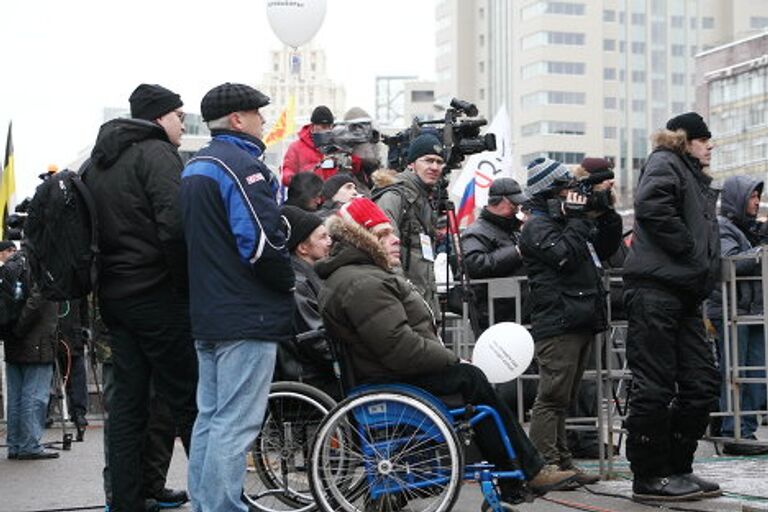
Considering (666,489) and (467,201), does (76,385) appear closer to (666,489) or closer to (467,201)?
(467,201)

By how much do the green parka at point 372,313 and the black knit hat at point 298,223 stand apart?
3.49 ft

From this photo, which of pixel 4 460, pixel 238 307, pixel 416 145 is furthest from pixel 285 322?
pixel 4 460

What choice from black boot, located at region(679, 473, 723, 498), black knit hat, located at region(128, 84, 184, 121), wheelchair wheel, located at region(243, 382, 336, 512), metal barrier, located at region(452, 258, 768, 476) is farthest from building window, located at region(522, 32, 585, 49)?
black knit hat, located at region(128, 84, 184, 121)

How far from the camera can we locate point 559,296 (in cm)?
907

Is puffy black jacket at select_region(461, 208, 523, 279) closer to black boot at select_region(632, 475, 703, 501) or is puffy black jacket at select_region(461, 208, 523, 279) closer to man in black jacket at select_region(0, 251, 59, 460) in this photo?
black boot at select_region(632, 475, 703, 501)

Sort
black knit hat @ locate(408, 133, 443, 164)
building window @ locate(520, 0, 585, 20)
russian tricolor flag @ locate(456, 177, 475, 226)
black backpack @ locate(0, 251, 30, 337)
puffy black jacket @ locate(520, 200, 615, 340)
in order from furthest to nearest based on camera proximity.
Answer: building window @ locate(520, 0, 585, 20) < russian tricolor flag @ locate(456, 177, 475, 226) < black backpack @ locate(0, 251, 30, 337) < black knit hat @ locate(408, 133, 443, 164) < puffy black jacket @ locate(520, 200, 615, 340)

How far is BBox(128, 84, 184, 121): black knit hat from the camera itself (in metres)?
7.74

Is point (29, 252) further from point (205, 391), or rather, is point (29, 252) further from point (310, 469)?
point (310, 469)

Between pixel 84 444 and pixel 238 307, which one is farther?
pixel 84 444

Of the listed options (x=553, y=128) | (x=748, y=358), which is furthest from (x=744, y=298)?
(x=553, y=128)

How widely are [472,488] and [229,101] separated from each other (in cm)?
318

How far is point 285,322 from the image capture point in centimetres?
692

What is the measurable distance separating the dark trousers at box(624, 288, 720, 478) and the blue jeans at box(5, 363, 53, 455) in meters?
5.15

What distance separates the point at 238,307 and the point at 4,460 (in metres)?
5.59
